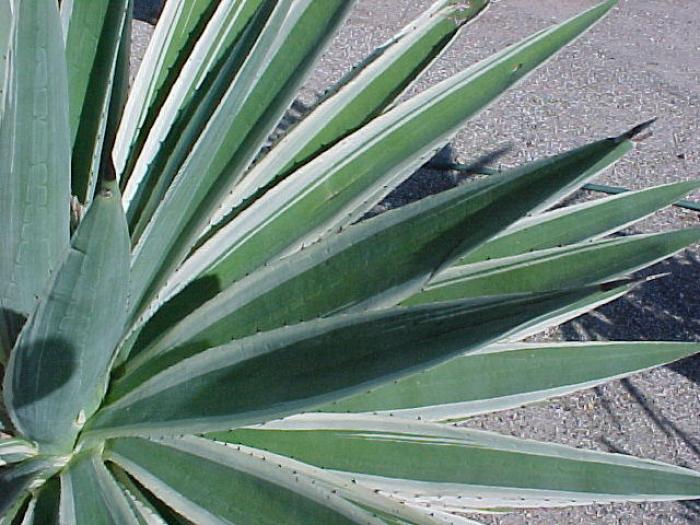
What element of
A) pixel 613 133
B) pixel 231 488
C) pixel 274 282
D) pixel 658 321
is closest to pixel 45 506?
pixel 231 488

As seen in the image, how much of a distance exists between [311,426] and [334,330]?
23 centimetres

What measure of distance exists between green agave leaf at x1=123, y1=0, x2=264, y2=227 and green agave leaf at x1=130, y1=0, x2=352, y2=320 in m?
0.02

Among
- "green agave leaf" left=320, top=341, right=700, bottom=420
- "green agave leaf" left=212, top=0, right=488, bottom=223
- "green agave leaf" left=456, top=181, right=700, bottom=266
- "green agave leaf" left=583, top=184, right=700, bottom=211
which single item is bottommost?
"green agave leaf" left=320, top=341, right=700, bottom=420

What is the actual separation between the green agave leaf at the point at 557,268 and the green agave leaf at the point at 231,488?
0.27 meters

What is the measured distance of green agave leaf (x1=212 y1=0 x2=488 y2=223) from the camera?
109 centimetres

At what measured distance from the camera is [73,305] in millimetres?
670

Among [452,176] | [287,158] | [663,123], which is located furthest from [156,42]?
[663,123]

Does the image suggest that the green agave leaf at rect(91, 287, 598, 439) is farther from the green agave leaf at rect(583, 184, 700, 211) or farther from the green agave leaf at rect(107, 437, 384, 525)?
the green agave leaf at rect(583, 184, 700, 211)

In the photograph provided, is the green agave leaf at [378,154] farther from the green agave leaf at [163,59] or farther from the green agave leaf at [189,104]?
the green agave leaf at [163,59]

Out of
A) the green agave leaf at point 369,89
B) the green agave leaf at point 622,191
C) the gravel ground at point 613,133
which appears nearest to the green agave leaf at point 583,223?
the green agave leaf at point 369,89

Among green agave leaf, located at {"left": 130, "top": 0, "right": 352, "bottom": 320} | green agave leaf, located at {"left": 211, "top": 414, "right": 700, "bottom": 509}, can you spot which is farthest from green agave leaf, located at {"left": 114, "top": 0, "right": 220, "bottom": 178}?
green agave leaf, located at {"left": 211, "top": 414, "right": 700, "bottom": 509}

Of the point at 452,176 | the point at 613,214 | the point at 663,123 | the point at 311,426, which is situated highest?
the point at 663,123

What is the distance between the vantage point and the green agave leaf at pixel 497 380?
97 centimetres

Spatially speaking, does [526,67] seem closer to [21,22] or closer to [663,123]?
[21,22]
